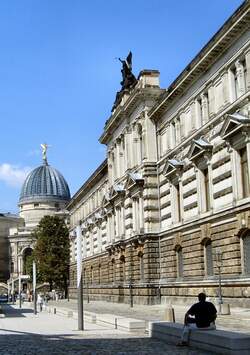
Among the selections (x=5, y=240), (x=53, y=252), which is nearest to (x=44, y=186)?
(x=5, y=240)

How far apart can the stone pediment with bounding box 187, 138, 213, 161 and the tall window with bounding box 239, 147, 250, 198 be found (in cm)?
381

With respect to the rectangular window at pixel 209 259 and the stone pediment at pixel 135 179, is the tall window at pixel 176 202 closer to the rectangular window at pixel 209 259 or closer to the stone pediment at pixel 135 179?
the stone pediment at pixel 135 179

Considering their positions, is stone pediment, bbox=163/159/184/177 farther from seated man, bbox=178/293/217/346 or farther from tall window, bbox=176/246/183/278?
seated man, bbox=178/293/217/346

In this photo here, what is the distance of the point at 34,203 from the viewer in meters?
158

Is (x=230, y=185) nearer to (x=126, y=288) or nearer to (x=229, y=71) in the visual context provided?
(x=229, y=71)

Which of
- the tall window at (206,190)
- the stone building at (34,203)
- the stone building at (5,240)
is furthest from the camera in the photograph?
the stone building at (5,240)

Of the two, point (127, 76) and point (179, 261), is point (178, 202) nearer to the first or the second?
point (179, 261)

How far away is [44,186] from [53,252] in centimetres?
6727

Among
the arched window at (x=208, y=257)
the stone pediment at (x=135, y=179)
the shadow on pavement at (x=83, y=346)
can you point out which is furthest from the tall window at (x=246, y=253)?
the stone pediment at (x=135, y=179)

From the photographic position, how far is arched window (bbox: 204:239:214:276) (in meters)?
38.6

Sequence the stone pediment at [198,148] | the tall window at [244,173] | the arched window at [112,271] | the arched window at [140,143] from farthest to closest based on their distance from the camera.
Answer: the arched window at [112,271], the arched window at [140,143], the stone pediment at [198,148], the tall window at [244,173]

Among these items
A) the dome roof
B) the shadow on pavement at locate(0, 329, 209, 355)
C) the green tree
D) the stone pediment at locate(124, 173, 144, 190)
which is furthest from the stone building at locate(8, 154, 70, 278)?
the shadow on pavement at locate(0, 329, 209, 355)

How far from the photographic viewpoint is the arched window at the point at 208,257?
38591mm

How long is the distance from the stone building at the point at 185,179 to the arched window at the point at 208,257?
2.4 inches
